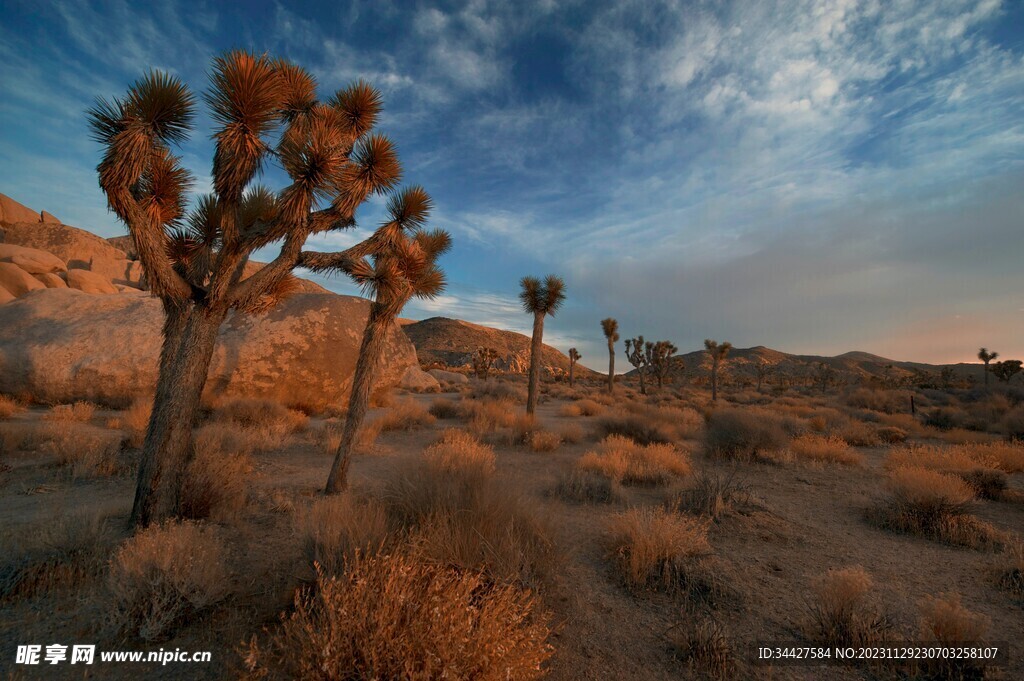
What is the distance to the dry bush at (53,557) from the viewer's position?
3.20 m

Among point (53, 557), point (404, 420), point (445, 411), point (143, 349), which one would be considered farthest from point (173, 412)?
point (445, 411)

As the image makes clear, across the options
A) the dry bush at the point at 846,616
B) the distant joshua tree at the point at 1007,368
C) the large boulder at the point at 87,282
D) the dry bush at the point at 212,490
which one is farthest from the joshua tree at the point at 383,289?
the distant joshua tree at the point at 1007,368

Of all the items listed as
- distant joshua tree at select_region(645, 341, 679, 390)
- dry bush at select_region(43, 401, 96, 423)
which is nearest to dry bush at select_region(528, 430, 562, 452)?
dry bush at select_region(43, 401, 96, 423)

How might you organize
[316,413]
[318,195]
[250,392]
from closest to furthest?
1. [318,195]
2. [250,392]
3. [316,413]

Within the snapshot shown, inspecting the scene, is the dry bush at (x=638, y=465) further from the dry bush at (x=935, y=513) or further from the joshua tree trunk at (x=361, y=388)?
the joshua tree trunk at (x=361, y=388)

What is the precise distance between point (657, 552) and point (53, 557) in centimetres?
532

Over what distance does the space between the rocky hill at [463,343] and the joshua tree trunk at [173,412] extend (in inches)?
2246

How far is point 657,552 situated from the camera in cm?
406

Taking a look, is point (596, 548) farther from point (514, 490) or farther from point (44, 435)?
point (44, 435)

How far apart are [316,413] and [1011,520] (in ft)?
51.4

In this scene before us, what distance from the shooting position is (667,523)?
4.27 m

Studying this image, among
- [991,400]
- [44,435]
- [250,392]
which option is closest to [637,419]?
[250,392]

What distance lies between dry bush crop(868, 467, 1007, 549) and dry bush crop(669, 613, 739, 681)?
4.19m

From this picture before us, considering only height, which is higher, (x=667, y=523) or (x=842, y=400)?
(x=842, y=400)
